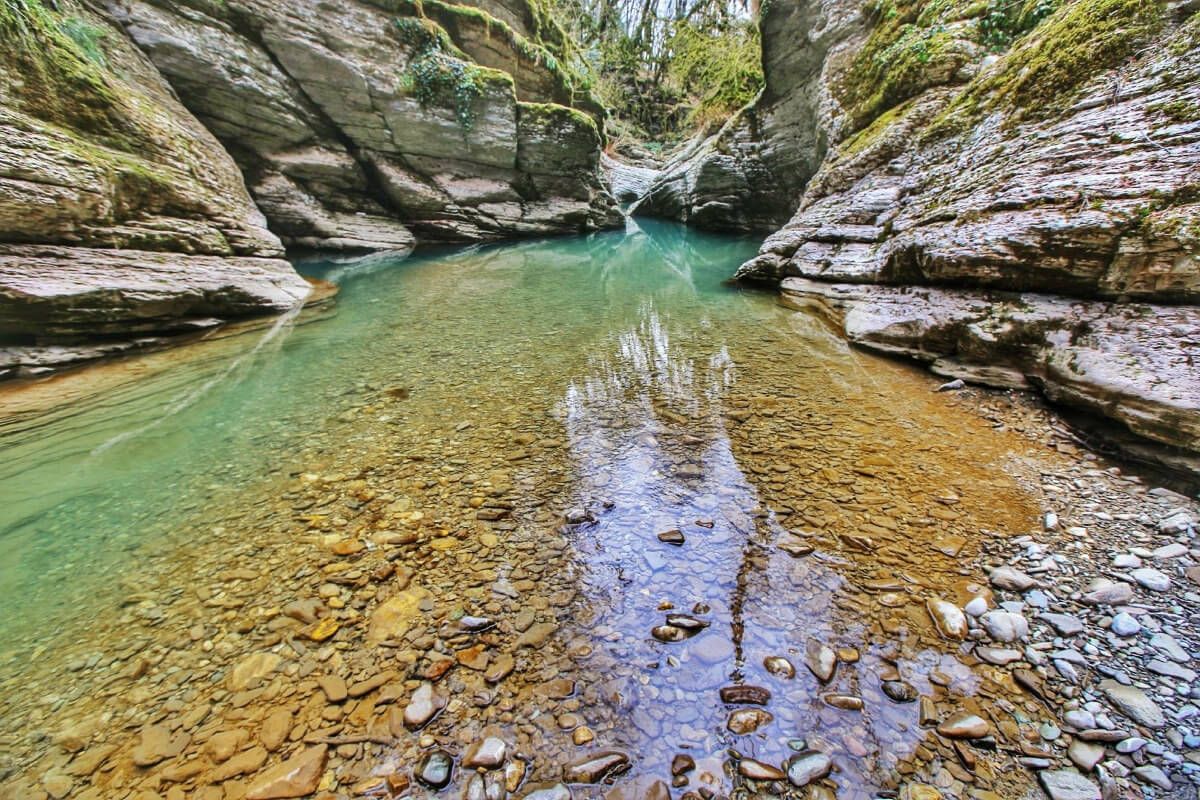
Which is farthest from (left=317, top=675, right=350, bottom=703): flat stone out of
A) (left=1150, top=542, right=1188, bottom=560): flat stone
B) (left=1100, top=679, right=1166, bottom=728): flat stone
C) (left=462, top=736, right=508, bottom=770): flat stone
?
(left=1150, top=542, right=1188, bottom=560): flat stone

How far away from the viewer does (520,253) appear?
53.5 ft

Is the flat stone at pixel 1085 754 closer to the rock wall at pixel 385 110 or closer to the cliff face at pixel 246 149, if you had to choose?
the cliff face at pixel 246 149

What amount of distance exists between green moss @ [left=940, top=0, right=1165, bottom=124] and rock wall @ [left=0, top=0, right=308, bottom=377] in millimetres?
11909

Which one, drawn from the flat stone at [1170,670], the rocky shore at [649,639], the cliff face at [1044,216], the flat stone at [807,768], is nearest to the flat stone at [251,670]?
the rocky shore at [649,639]

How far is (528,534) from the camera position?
2904 millimetres

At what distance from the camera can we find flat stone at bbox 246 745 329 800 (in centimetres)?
159

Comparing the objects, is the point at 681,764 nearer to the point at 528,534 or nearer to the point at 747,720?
the point at 747,720

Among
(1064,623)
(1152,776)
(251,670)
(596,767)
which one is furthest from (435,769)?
(1064,623)

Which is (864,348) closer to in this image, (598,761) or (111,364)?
(598,761)

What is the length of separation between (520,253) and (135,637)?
1555 centimetres

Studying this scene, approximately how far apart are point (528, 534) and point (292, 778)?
1523 mm

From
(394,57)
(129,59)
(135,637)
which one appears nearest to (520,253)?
(394,57)

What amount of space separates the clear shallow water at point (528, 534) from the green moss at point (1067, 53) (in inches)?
142

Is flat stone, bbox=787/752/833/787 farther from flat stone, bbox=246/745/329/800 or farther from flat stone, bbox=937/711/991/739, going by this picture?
flat stone, bbox=246/745/329/800
